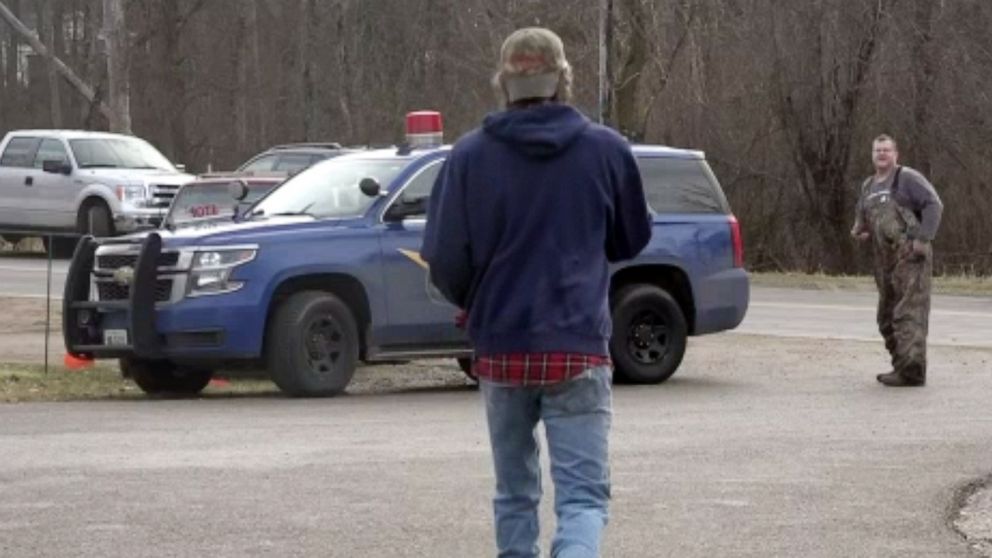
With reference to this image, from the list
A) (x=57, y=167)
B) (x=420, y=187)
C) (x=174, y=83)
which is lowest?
(x=57, y=167)

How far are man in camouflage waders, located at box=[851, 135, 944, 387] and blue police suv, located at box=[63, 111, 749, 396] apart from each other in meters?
1.43

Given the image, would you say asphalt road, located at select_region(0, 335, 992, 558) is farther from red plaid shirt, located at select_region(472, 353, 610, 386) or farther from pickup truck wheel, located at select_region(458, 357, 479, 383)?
red plaid shirt, located at select_region(472, 353, 610, 386)

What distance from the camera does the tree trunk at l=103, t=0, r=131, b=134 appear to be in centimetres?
3712

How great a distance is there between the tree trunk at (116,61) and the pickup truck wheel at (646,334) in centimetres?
2060

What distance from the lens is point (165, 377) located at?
17281 millimetres

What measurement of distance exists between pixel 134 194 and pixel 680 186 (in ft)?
58.0

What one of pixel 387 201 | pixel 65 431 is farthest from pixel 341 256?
pixel 65 431

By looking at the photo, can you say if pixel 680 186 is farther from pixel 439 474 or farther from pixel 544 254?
pixel 544 254

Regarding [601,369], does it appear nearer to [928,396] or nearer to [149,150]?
[928,396]

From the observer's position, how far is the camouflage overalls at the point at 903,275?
17.4 metres

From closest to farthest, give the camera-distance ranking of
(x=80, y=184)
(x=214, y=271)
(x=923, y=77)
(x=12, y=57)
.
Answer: (x=214, y=271) → (x=80, y=184) → (x=923, y=77) → (x=12, y=57)

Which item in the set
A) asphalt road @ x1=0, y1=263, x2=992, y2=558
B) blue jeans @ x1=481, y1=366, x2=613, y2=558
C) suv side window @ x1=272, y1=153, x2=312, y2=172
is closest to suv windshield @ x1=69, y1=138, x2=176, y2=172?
suv side window @ x1=272, y1=153, x2=312, y2=172

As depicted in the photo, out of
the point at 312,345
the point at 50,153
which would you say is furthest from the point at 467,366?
the point at 50,153

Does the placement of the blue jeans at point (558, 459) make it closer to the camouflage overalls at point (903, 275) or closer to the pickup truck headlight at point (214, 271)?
the pickup truck headlight at point (214, 271)
